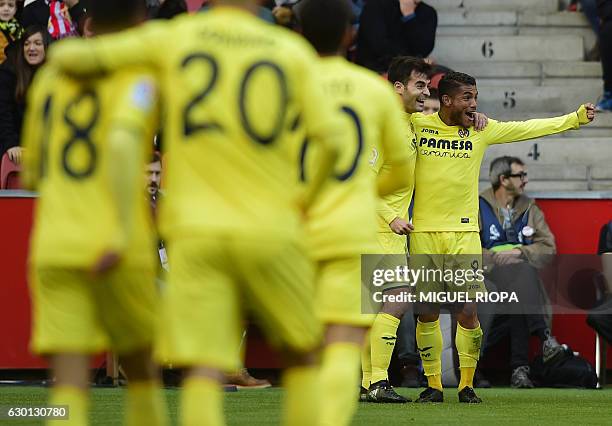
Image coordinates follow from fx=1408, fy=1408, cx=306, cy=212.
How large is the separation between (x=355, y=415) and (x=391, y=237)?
178 centimetres

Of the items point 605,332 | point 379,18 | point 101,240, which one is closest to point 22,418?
point 101,240

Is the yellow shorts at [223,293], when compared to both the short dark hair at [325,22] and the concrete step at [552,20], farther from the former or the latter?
the concrete step at [552,20]

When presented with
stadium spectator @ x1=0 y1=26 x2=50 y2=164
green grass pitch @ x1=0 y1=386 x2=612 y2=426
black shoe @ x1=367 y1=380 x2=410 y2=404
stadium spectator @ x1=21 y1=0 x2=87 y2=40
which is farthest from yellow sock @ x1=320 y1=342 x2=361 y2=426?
stadium spectator @ x1=21 y1=0 x2=87 y2=40

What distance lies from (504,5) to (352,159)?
11.0 meters

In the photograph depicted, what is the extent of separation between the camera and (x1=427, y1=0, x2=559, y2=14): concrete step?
17234mm

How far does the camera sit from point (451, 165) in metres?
11.0

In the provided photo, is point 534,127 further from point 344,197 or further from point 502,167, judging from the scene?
point 344,197

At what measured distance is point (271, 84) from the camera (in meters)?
5.29

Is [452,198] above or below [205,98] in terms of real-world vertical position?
above

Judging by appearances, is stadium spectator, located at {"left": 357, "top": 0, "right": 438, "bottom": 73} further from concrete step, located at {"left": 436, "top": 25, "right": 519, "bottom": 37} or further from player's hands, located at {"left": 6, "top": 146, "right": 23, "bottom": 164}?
player's hands, located at {"left": 6, "top": 146, "right": 23, "bottom": 164}

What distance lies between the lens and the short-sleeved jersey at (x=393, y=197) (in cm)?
1055

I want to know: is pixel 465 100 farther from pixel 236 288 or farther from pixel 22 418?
pixel 236 288

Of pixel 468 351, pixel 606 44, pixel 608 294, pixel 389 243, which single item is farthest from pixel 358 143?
pixel 606 44

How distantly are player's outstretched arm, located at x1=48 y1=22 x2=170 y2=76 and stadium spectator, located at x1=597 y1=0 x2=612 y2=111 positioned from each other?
1042 centimetres
